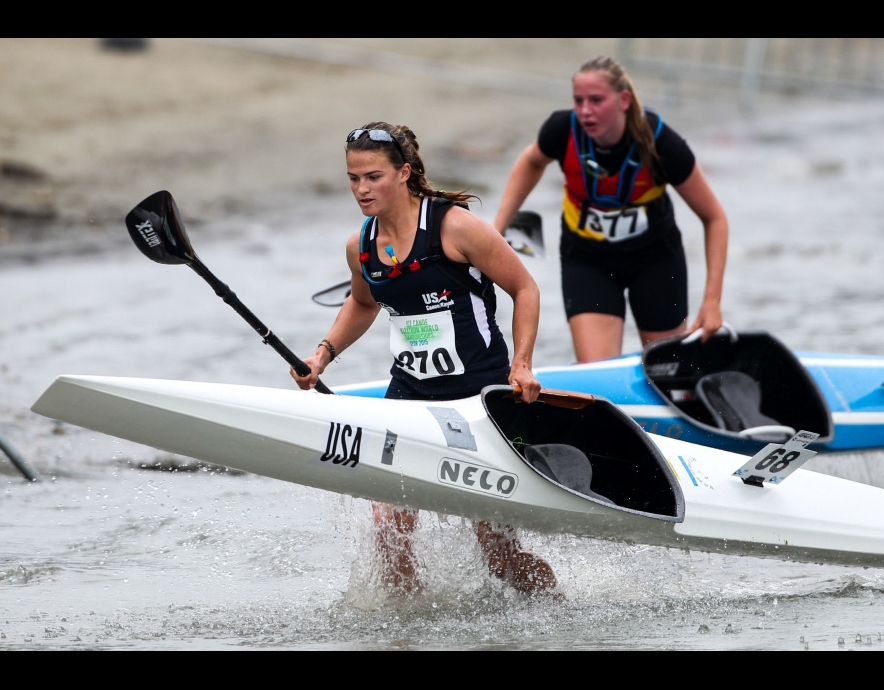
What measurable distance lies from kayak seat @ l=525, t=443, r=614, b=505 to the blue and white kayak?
898 mm

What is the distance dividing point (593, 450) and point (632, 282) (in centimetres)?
144

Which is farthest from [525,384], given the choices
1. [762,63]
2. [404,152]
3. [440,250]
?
[762,63]

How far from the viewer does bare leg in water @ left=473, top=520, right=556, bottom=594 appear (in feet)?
15.0

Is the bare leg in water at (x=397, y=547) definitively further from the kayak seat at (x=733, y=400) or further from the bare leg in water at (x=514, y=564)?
the kayak seat at (x=733, y=400)

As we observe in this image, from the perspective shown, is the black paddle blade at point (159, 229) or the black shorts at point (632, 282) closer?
the black paddle blade at point (159, 229)

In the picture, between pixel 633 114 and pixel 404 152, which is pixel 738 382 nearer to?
pixel 633 114

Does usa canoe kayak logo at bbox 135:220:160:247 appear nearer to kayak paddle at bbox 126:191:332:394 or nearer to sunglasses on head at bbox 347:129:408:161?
kayak paddle at bbox 126:191:332:394

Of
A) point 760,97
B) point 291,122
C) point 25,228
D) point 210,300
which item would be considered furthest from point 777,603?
point 760,97

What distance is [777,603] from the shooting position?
4.76 metres

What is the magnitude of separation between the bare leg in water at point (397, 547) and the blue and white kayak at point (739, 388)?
3.55 feet

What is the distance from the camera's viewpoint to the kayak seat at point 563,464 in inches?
183

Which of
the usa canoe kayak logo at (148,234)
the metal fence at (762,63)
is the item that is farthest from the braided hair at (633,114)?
the metal fence at (762,63)

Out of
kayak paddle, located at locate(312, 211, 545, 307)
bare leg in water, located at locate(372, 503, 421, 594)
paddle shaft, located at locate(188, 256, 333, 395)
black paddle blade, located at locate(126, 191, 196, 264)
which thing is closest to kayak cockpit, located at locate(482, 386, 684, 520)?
bare leg in water, located at locate(372, 503, 421, 594)

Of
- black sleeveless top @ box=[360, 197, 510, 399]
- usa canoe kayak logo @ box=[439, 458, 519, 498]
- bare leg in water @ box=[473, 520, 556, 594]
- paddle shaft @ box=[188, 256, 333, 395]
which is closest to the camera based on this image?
black sleeveless top @ box=[360, 197, 510, 399]
